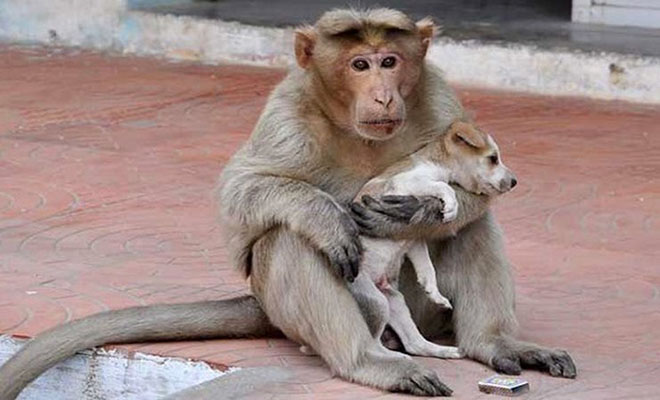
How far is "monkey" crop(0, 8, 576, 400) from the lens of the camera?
15.8ft

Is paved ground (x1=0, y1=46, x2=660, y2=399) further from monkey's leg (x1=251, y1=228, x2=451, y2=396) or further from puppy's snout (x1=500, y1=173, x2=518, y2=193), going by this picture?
puppy's snout (x1=500, y1=173, x2=518, y2=193)

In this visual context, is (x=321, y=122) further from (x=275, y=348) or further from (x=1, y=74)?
(x=1, y=74)

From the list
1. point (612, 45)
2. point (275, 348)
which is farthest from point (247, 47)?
point (275, 348)

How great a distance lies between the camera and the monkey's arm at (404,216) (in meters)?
4.89

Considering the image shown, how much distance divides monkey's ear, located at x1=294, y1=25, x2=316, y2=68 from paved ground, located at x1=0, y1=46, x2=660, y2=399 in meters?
0.96

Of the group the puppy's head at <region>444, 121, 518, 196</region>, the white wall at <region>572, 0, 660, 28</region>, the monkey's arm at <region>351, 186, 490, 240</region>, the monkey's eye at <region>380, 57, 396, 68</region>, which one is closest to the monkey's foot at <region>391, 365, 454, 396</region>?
the monkey's arm at <region>351, 186, 490, 240</region>

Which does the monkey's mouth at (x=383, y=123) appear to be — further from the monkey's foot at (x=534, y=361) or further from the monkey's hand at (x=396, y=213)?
the monkey's foot at (x=534, y=361)

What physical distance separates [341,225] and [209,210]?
9.35 feet

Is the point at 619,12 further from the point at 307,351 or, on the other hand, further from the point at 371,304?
the point at 371,304

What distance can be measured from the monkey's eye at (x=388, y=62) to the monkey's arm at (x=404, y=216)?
15.4 inches

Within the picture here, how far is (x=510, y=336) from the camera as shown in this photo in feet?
17.0

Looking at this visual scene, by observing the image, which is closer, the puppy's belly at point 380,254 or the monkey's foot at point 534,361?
the puppy's belly at point 380,254

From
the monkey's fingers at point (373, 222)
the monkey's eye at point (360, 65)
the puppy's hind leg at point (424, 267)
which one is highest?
the monkey's eye at point (360, 65)

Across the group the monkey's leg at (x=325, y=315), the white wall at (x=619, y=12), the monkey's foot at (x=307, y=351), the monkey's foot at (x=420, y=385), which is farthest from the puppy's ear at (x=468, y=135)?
the white wall at (x=619, y=12)
